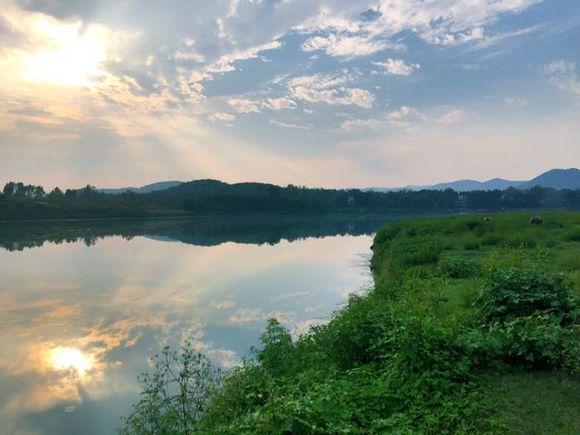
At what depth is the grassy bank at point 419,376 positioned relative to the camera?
514cm

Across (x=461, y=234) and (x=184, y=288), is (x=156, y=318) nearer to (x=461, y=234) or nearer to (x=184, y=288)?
(x=184, y=288)

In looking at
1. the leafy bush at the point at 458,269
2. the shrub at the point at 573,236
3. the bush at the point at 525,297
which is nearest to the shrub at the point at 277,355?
the bush at the point at 525,297

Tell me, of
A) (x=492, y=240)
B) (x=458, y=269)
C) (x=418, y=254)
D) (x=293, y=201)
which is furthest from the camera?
(x=293, y=201)

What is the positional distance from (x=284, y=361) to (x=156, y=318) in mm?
9922

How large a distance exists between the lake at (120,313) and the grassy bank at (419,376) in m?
2.43

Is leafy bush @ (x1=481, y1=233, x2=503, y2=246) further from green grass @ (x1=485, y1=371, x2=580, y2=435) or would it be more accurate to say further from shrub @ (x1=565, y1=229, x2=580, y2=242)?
green grass @ (x1=485, y1=371, x2=580, y2=435)

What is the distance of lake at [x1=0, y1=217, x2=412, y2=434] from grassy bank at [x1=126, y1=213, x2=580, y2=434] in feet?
7.97

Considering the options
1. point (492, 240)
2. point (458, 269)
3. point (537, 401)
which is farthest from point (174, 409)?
point (492, 240)

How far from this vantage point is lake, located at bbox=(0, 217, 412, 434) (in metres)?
10.1

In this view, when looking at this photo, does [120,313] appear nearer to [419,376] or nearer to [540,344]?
[419,376]

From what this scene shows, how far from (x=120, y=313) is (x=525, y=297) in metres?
15.3

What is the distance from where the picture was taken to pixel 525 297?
794 centimetres

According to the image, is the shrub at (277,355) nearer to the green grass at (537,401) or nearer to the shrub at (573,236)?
the green grass at (537,401)

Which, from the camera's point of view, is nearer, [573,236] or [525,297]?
[525,297]
